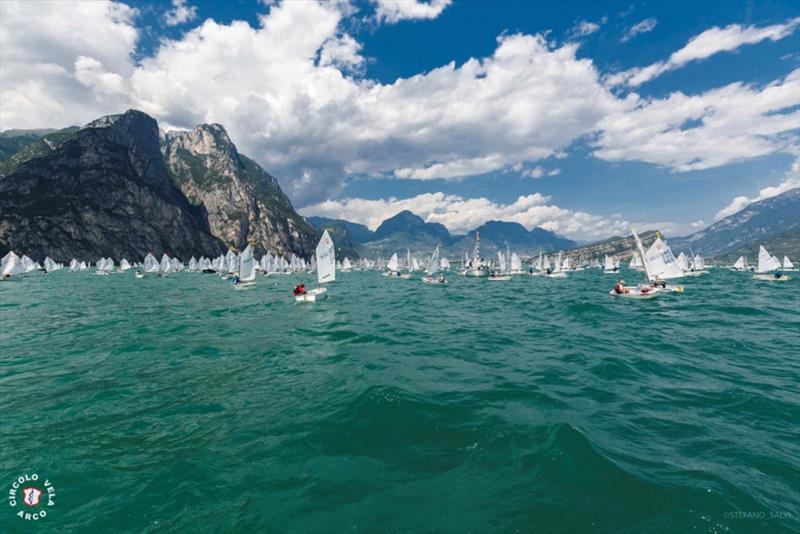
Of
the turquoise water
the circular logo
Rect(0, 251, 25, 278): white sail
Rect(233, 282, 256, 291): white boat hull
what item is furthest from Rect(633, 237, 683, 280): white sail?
Rect(0, 251, 25, 278): white sail

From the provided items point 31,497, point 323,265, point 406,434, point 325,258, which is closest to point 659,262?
point 325,258

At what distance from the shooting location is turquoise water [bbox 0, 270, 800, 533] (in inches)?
269

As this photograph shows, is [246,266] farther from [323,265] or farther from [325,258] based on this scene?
[325,258]

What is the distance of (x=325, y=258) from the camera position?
44.3 meters

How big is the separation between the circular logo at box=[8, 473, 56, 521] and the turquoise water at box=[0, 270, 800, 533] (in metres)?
0.19

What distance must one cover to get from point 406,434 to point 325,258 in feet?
118

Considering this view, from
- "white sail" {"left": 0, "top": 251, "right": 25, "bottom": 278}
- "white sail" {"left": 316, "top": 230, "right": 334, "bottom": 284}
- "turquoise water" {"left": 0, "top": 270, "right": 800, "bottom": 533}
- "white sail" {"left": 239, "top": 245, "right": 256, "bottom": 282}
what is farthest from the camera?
"white sail" {"left": 0, "top": 251, "right": 25, "bottom": 278}

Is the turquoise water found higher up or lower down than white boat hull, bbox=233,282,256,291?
lower down

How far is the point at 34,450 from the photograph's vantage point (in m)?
9.23

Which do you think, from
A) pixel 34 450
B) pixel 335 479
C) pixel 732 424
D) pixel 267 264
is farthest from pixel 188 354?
pixel 267 264

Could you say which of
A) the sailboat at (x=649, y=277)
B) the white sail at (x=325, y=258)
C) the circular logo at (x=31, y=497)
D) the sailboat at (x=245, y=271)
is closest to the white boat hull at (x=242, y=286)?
the sailboat at (x=245, y=271)

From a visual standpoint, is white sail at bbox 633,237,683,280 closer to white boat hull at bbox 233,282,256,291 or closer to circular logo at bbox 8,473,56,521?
circular logo at bbox 8,473,56,521

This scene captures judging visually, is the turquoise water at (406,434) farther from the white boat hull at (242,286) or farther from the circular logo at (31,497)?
the white boat hull at (242,286)

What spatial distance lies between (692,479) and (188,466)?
11.5 m
